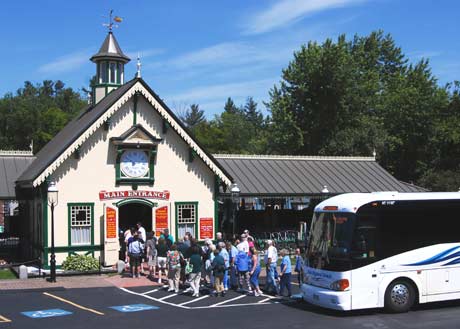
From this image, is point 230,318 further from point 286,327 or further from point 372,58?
point 372,58

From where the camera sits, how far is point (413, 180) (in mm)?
57344

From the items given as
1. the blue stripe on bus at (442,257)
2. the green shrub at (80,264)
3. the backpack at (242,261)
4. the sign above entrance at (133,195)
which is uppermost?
the sign above entrance at (133,195)

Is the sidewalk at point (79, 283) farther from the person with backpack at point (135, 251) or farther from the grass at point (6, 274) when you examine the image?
the grass at point (6, 274)

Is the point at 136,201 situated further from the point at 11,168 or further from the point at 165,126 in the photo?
the point at 11,168

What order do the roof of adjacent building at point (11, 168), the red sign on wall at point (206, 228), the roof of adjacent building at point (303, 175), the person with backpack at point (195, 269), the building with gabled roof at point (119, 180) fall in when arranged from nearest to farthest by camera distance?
the person with backpack at point (195, 269) < the building with gabled roof at point (119, 180) < the roof of adjacent building at point (11, 168) < the red sign on wall at point (206, 228) < the roof of adjacent building at point (303, 175)

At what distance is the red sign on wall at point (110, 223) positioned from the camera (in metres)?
24.9

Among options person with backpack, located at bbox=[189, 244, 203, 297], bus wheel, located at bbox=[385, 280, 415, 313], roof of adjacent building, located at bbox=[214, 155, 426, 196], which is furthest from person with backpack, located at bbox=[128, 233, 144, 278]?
bus wheel, located at bbox=[385, 280, 415, 313]

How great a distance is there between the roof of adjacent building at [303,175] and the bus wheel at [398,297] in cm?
Answer: 1376

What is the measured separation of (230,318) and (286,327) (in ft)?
5.82

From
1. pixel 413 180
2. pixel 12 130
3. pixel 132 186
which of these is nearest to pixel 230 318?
pixel 132 186

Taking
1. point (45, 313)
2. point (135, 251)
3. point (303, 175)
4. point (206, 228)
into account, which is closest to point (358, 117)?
point (303, 175)

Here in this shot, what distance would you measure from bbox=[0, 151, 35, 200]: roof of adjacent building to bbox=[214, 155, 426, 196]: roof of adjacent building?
31.5ft

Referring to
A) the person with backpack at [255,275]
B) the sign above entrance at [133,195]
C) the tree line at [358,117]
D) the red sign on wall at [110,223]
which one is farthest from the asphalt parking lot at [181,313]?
the tree line at [358,117]

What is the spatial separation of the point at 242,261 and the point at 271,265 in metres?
0.91
